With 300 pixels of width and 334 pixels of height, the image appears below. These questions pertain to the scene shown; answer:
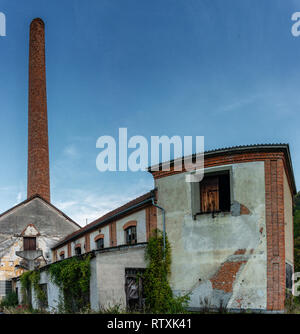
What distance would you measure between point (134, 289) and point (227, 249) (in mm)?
4277

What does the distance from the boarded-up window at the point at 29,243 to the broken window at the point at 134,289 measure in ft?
56.3

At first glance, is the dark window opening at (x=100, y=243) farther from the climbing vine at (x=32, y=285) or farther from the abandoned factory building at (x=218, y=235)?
the abandoned factory building at (x=218, y=235)

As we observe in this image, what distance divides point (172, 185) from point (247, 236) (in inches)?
157

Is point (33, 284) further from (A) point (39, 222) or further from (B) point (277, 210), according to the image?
(B) point (277, 210)

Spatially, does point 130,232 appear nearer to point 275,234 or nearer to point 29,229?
point 275,234

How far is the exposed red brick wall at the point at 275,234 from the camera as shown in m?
14.1

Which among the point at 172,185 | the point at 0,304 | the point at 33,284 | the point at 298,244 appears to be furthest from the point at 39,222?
the point at 298,244

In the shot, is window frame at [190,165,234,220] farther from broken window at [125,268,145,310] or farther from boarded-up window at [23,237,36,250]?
boarded-up window at [23,237,36,250]

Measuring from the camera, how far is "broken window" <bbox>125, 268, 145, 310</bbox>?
1584 centimetres

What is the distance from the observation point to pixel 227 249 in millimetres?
15133

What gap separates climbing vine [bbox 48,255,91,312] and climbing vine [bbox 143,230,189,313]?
8.38 ft

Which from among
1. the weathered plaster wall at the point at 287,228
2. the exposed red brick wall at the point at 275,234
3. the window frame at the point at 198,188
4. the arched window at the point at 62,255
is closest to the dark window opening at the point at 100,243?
the arched window at the point at 62,255

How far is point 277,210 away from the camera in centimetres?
1471

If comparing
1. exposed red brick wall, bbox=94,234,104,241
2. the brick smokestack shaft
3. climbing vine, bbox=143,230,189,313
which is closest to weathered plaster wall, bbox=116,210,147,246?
climbing vine, bbox=143,230,189,313
